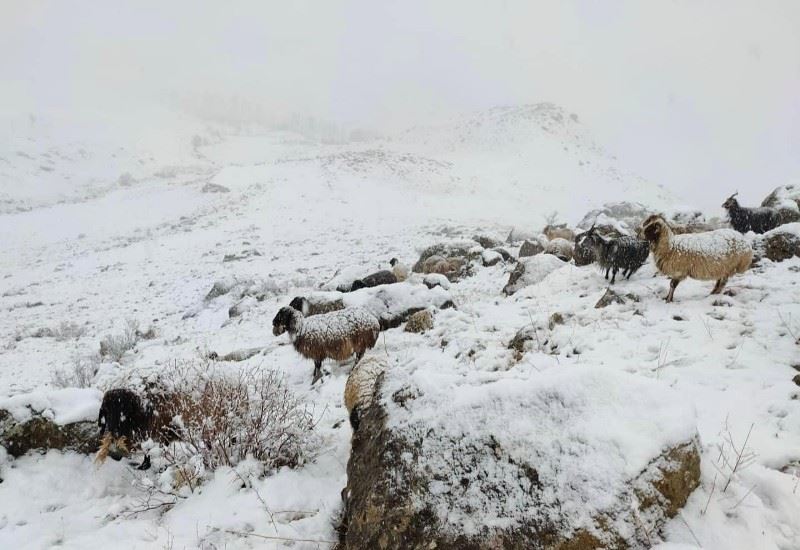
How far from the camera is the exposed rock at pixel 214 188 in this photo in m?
35.8

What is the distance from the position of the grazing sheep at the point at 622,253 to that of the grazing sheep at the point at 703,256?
56.2 inches

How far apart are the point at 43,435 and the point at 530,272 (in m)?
8.89

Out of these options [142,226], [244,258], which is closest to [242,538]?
[244,258]

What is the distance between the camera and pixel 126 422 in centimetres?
464

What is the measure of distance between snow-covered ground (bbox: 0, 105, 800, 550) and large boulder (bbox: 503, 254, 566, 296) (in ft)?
1.75

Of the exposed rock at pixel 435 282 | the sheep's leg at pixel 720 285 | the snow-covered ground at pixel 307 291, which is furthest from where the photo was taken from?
the exposed rock at pixel 435 282

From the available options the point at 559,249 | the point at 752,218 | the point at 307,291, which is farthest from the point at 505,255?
the point at 307,291

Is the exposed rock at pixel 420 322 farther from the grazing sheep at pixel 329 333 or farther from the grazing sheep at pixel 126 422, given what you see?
the grazing sheep at pixel 126 422

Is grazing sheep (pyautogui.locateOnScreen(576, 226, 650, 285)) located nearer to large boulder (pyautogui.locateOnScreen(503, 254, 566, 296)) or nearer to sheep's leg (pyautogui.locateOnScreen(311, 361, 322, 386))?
large boulder (pyautogui.locateOnScreen(503, 254, 566, 296))

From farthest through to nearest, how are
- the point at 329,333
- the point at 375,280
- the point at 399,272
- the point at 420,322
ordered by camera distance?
the point at 399,272, the point at 375,280, the point at 420,322, the point at 329,333

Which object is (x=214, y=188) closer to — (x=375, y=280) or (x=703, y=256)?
(x=375, y=280)

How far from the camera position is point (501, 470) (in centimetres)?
238

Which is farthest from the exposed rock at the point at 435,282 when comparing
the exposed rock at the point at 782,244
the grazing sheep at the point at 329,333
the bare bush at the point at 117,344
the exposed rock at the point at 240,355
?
the bare bush at the point at 117,344

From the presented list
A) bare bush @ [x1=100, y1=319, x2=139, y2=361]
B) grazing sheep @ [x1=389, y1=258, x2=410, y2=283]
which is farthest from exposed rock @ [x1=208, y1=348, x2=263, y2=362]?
grazing sheep @ [x1=389, y1=258, x2=410, y2=283]
